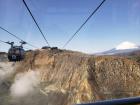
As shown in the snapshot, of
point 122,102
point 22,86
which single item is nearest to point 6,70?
point 22,86

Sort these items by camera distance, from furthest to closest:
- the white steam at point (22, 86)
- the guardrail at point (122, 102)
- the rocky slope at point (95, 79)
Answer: the white steam at point (22, 86) < the rocky slope at point (95, 79) < the guardrail at point (122, 102)

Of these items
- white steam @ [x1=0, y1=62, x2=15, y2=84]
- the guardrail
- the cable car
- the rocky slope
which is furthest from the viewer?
white steam @ [x1=0, y1=62, x2=15, y2=84]

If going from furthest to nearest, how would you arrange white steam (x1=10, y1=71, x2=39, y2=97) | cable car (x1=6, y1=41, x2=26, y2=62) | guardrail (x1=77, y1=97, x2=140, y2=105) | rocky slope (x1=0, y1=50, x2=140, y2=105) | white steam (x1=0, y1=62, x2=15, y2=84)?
white steam (x1=0, y1=62, x2=15, y2=84)
white steam (x1=10, y1=71, x2=39, y2=97)
rocky slope (x1=0, y1=50, x2=140, y2=105)
cable car (x1=6, y1=41, x2=26, y2=62)
guardrail (x1=77, y1=97, x2=140, y2=105)

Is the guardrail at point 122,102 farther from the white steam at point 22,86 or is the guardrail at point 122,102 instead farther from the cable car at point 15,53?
the white steam at point 22,86

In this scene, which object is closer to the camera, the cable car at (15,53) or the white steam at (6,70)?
the cable car at (15,53)

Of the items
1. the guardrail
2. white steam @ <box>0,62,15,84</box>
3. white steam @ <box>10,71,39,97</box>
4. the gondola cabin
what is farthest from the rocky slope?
white steam @ <box>0,62,15,84</box>

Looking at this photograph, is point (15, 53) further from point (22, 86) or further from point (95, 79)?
point (22, 86)

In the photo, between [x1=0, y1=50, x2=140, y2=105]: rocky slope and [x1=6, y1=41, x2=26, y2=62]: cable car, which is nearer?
[x1=6, y1=41, x2=26, y2=62]: cable car

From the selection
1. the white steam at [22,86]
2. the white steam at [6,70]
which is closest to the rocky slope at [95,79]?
the white steam at [22,86]

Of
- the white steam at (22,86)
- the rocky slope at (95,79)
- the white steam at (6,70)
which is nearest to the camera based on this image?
the rocky slope at (95,79)

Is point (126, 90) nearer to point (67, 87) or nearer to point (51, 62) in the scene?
point (67, 87)

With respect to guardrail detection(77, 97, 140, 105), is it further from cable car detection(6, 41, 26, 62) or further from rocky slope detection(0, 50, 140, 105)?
rocky slope detection(0, 50, 140, 105)

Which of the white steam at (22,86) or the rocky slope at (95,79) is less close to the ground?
the rocky slope at (95,79)
